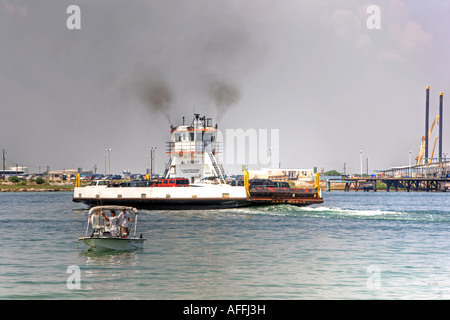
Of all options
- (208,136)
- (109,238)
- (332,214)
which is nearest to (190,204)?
(208,136)

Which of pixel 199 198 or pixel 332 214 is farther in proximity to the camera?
pixel 199 198

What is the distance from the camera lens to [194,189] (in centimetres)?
4922

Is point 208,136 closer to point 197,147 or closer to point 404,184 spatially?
point 197,147

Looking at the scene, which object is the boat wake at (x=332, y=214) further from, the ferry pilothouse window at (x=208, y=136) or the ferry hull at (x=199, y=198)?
the ferry pilothouse window at (x=208, y=136)

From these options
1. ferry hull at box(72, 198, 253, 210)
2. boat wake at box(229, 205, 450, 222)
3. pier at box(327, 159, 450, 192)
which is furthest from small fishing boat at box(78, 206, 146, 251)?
pier at box(327, 159, 450, 192)

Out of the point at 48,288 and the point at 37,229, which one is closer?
the point at 48,288

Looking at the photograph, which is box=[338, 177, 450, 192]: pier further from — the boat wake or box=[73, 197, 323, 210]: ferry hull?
the boat wake

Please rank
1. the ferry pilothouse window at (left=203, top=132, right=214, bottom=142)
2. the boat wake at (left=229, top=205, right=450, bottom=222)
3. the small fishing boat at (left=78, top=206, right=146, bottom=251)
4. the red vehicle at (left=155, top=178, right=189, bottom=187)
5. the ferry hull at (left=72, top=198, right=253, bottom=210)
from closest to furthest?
the small fishing boat at (left=78, top=206, right=146, bottom=251)
the boat wake at (left=229, top=205, right=450, bottom=222)
the ferry hull at (left=72, top=198, right=253, bottom=210)
the red vehicle at (left=155, top=178, right=189, bottom=187)
the ferry pilothouse window at (left=203, top=132, right=214, bottom=142)

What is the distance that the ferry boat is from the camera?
4912 cm
